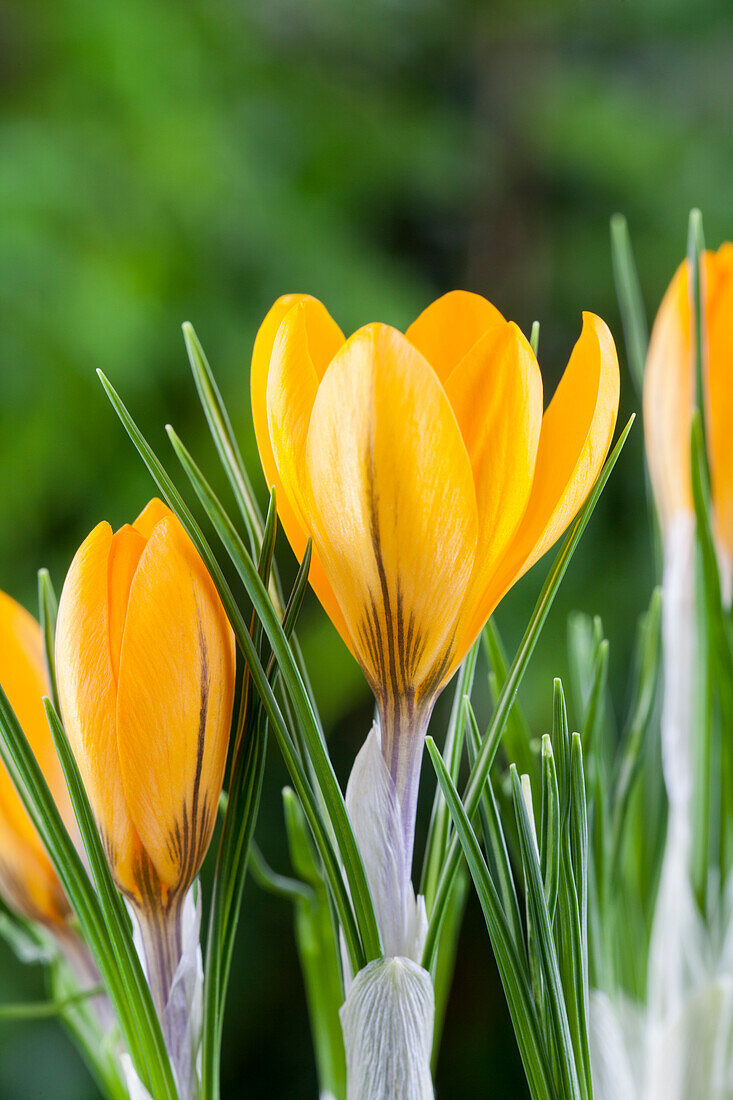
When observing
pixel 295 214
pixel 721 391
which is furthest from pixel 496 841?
pixel 295 214

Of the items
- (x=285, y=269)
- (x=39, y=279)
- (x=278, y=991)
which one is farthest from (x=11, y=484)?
(x=278, y=991)

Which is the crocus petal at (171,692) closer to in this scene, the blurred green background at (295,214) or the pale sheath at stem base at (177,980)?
the pale sheath at stem base at (177,980)

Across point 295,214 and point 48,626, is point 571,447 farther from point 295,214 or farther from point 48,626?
point 295,214

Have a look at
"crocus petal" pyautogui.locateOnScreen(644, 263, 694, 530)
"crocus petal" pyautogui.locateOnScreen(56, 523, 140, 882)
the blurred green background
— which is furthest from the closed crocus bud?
the blurred green background

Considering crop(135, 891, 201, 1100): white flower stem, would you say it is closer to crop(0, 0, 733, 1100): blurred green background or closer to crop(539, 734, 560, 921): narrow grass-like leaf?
crop(539, 734, 560, 921): narrow grass-like leaf

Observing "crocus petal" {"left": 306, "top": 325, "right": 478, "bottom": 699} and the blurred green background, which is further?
the blurred green background
